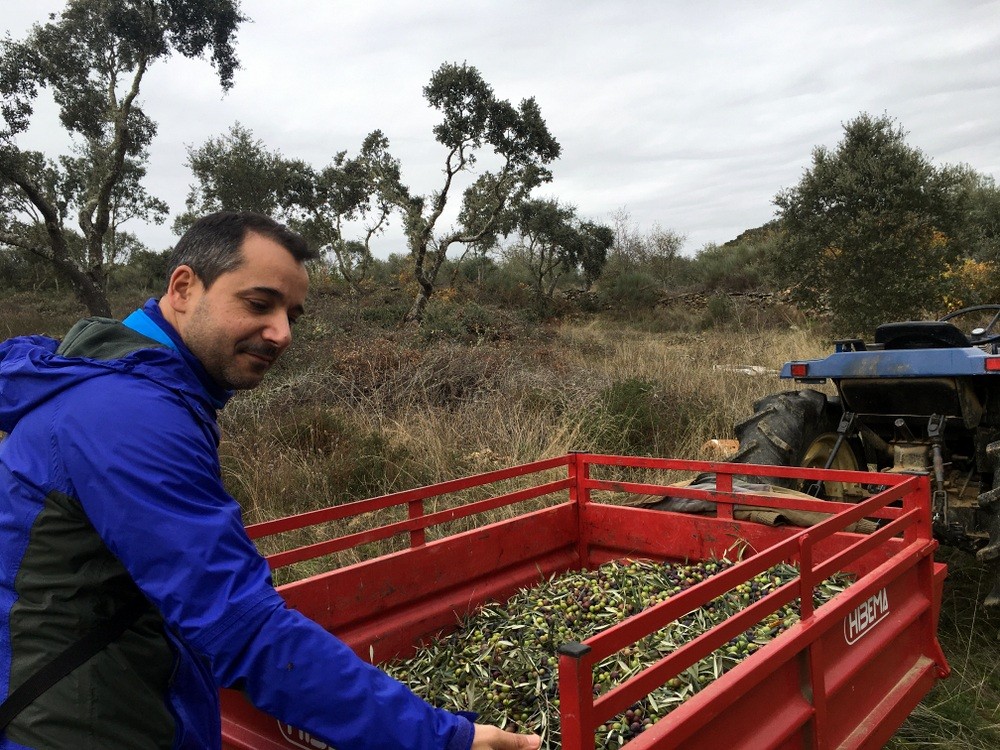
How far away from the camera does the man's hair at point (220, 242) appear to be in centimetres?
142

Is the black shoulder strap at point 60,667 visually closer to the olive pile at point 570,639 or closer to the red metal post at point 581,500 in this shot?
the olive pile at point 570,639

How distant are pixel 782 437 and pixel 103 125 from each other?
1787cm

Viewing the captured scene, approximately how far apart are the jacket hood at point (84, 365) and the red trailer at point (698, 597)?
0.85m

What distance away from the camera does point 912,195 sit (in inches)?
444

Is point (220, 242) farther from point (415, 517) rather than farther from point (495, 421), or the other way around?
point (495, 421)

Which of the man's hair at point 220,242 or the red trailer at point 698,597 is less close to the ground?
the man's hair at point 220,242

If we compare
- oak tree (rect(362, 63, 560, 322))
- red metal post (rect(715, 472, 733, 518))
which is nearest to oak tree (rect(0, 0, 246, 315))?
oak tree (rect(362, 63, 560, 322))

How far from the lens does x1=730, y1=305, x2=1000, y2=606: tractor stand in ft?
11.1

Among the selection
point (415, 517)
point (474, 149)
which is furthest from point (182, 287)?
point (474, 149)

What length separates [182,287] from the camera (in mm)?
1436

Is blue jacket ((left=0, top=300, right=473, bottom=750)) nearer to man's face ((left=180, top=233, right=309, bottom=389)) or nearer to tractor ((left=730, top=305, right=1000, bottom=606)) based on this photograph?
man's face ((left=180, top=233, right=309, bottom=389))

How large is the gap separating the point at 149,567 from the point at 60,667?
262mm

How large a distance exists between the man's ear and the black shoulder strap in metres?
0.57

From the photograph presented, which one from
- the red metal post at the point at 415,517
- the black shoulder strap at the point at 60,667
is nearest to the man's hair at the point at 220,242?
the black shoulder strap at the point at 60,667
